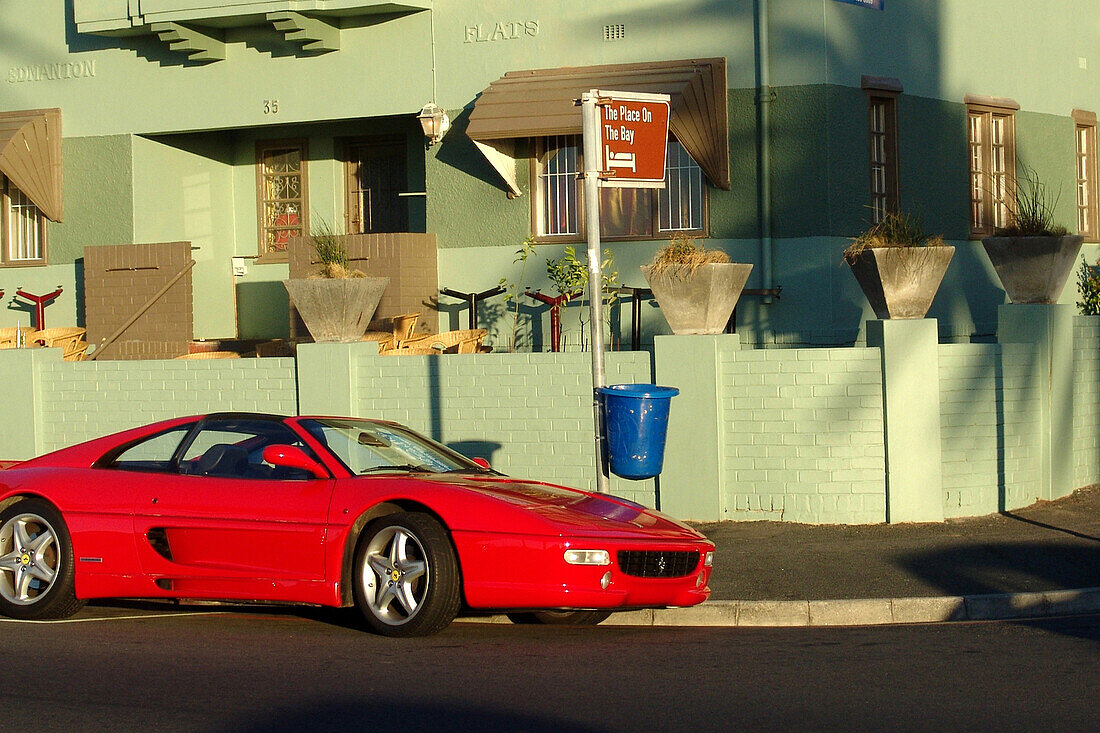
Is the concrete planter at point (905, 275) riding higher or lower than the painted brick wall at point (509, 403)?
higher

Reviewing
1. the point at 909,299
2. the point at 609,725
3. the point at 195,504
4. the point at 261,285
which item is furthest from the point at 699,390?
the point at 261,285

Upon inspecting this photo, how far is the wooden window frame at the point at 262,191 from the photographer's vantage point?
19.4 meters

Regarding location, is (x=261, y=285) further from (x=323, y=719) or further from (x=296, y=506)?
(x=323, y=719)

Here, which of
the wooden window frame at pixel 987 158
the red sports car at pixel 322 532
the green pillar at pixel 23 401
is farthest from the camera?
the wooden window frame at pixel 987 158

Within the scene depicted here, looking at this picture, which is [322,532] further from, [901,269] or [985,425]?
[985,425]

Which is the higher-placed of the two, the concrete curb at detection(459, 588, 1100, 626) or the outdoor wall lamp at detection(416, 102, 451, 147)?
the outdoor wall lamp at detection(416, 102, 451, 147)

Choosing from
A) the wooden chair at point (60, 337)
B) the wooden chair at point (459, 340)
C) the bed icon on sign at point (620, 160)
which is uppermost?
the bed icon on sign at point (620, 160)

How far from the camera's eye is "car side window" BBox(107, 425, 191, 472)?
8781 mm

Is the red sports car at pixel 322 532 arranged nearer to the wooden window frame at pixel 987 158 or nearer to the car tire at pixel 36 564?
the car tire at pixel 36 564

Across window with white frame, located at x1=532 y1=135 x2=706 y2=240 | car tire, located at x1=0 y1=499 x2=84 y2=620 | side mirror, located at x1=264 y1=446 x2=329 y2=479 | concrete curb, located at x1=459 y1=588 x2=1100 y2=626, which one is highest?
window with white frame, located at x1=532 y1=135 x2=706 y2=240

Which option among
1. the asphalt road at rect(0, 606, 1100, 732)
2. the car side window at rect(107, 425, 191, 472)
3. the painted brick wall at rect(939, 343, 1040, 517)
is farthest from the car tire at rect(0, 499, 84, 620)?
the painted brick wall at rect(939, 343, 1040, 517)

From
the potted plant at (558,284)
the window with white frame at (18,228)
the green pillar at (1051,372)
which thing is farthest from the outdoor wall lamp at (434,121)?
the green pillar at (1051,372)

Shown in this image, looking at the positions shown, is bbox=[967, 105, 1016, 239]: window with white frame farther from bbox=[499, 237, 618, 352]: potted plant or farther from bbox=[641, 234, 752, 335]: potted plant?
bbox=[641, 234, 752, 335]: potted plant

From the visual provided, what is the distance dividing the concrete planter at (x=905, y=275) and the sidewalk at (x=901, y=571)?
1862 mm
